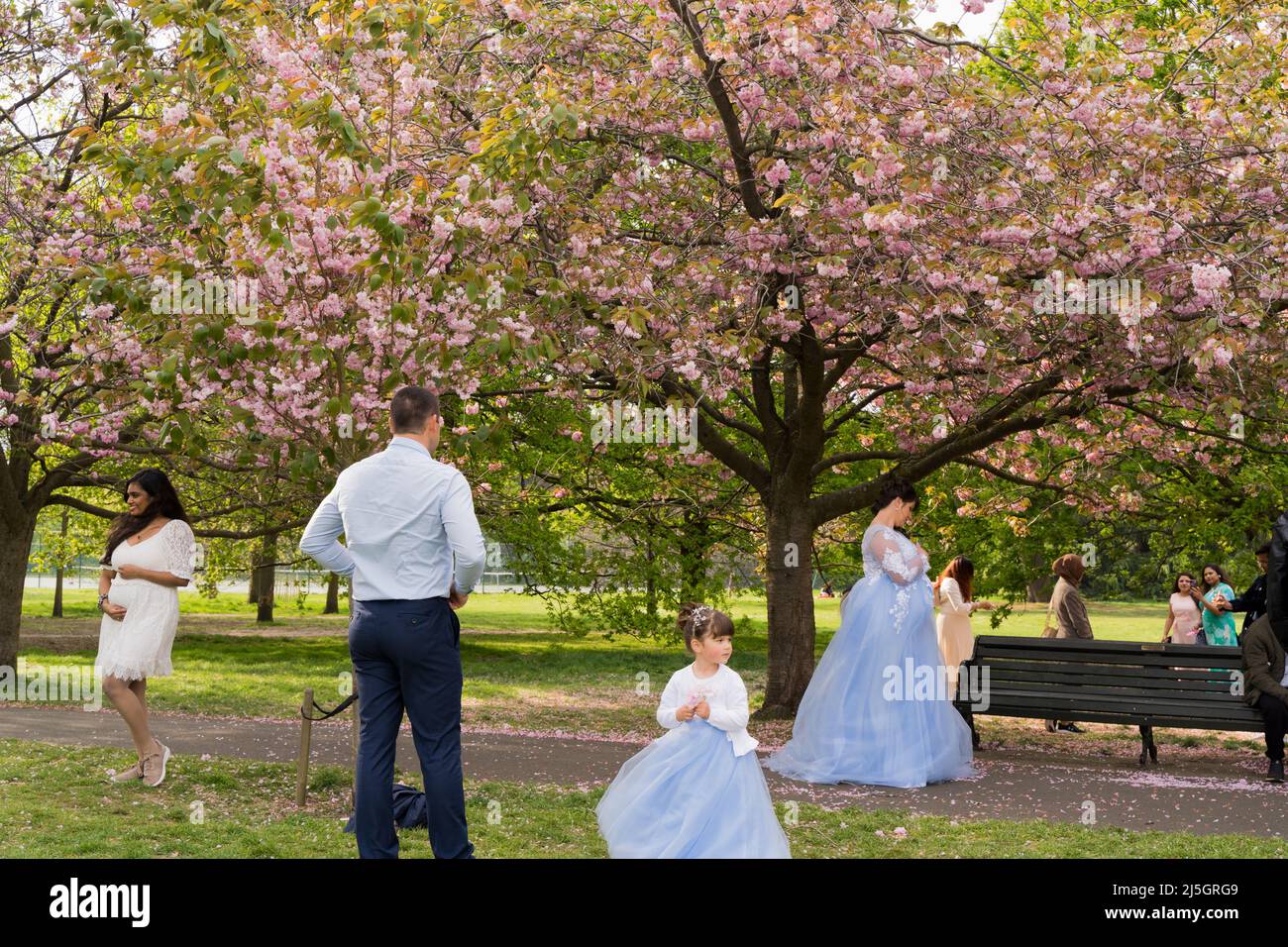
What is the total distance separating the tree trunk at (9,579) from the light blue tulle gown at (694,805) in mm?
13460

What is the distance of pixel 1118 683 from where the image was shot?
10781mm

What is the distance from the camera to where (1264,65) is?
9672 mm

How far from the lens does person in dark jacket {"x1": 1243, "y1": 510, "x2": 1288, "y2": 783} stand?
9.55 m

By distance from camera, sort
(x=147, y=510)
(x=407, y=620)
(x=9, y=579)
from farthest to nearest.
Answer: (x=9, y=579)
(x=147, y=510)
(x=407, y=620)

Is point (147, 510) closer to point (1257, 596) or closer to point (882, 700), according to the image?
point (882, 700)

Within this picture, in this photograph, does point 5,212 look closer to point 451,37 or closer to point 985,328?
point 451,37

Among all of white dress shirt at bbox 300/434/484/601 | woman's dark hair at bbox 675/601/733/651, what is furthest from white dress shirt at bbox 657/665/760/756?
white dress shirt at bbox 300/434/484/601

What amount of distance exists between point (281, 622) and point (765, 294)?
29195 mm

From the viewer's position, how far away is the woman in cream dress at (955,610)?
488 inches

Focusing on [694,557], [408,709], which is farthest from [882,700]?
[694,557]

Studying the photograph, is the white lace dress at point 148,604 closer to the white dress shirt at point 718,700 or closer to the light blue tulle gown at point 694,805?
the light blue tulle gown at point 694,805

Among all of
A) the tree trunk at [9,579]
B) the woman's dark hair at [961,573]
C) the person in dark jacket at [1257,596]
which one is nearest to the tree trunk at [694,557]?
the woman's dark hair at [961,573]

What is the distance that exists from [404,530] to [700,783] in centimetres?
185

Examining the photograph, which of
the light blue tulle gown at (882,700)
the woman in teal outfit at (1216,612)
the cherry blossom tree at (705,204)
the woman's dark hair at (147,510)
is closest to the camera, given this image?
the cherry blossom tree at (705,204)
